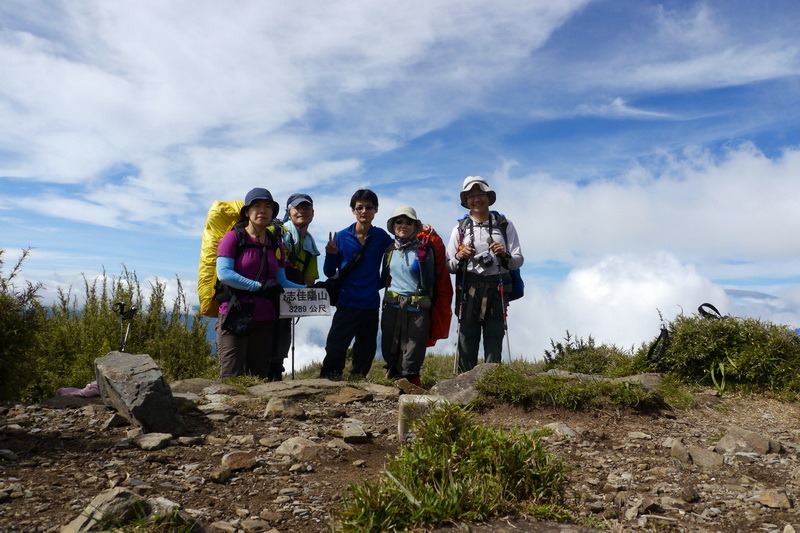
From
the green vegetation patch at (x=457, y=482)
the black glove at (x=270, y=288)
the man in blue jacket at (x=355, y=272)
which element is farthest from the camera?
the man in blue jacket at (x=355, y=272)

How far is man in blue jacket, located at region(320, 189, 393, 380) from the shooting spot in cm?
888

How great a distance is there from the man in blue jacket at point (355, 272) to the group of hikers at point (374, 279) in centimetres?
1

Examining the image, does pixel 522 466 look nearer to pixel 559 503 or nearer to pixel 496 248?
pixel 559 503

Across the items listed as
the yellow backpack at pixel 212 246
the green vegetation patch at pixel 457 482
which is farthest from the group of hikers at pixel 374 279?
the green vegetation patch at pixel 457 482

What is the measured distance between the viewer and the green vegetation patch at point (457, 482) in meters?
3.39

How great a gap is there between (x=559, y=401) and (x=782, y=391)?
320 cm

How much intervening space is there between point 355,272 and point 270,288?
152cm

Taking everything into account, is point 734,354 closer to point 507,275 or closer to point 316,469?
point 507,275

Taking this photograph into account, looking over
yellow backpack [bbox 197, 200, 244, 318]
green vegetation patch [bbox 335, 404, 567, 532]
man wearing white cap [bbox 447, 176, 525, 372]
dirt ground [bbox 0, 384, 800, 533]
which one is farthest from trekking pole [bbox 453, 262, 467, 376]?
green vegetation patch [bbox 335, 404, 567, 532]

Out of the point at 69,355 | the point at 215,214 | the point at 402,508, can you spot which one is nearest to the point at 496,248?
the point at 215,214

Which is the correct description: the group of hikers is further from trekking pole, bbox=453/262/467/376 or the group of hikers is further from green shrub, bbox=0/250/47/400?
green shrub, bbox=0/250/47/400

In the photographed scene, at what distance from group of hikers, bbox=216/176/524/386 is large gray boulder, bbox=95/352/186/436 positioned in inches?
77.8

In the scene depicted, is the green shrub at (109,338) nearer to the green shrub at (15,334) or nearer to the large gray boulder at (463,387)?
the green shrub at (15,334)

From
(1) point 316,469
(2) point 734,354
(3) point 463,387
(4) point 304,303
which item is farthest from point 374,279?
(2) point 734,354
